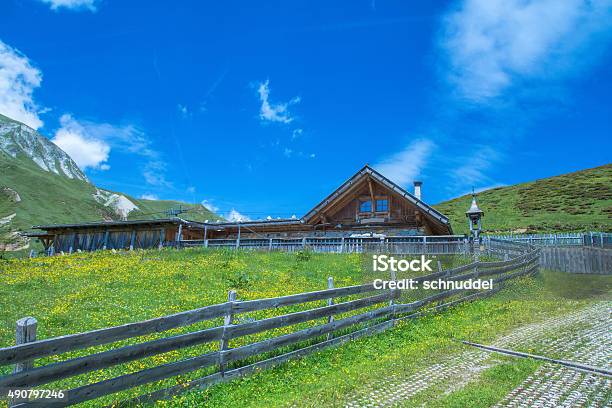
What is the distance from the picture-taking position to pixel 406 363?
859cm

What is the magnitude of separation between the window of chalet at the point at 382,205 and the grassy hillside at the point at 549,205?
31.0m

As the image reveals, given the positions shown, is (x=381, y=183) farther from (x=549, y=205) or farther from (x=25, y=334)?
(x=549, y=205)

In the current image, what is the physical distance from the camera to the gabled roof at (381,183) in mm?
28169

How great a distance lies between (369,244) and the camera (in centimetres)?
2616

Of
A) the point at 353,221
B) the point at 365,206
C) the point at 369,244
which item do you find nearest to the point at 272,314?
the point at 369,244

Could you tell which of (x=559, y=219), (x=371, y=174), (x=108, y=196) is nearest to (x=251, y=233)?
(x=371, y=174)

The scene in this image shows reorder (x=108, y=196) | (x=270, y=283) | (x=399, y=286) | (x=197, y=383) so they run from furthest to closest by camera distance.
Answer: (x=108, y=196) → (x=270, y=283) → (x=399, y=286) → (x=197, y=383)

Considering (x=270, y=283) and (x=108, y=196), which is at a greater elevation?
(x=108, y=196)

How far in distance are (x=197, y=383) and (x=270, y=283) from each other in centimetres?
977

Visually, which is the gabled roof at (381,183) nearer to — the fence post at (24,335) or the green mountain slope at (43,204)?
the fence post at (24,335)

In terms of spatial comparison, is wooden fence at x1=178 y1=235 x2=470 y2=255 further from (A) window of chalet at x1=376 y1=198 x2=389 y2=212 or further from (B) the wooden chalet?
(A) window of chalet at x1=376 y1=198 x2=389 y2=212

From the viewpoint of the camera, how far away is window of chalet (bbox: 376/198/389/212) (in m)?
31.4

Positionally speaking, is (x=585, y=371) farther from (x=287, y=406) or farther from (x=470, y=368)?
(x=287, y=406)

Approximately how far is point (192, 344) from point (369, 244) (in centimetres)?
2003
